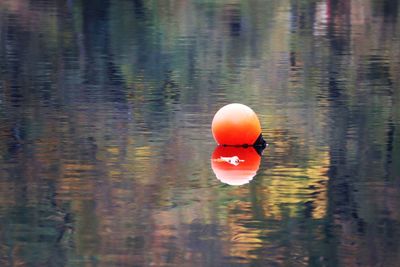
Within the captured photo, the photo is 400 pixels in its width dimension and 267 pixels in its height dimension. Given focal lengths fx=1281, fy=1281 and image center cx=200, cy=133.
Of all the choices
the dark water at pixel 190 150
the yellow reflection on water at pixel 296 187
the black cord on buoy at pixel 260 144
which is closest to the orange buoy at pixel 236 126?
the black cord on buoy at pixel 260 144

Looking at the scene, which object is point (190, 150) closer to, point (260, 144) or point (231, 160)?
point (231, 160)

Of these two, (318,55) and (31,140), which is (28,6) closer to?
(318,55)

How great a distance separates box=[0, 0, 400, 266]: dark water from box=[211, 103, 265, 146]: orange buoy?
218mm

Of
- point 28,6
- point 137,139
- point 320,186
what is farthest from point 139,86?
point 28,6

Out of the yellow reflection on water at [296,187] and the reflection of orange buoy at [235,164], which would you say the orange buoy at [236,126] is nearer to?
the reflection of orange buoy at [235,164]

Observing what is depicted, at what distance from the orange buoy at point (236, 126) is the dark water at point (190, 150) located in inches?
8.6

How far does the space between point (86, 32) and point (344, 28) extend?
5329 millimetres

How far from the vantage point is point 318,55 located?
68.7ft

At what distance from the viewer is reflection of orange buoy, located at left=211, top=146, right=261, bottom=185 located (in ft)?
36.7

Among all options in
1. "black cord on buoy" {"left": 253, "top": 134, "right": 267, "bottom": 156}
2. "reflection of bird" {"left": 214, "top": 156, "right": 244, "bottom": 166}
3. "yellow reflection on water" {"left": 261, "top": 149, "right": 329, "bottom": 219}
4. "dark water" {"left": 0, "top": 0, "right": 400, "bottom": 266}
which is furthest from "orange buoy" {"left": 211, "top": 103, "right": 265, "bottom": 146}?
"yellow reflection on water" {"left": 261, "top": 149, "right": 329, "bottom": 219}

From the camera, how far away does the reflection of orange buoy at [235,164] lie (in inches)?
441

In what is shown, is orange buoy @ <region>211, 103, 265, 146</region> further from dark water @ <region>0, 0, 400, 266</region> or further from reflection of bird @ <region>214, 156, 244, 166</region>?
reflection of bird @ <region>214, 156, 244, 166</region>

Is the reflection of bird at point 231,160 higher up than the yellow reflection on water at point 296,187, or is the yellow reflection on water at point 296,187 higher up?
the yellow reflection on water at point 296,187

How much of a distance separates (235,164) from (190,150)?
592 millimetres
